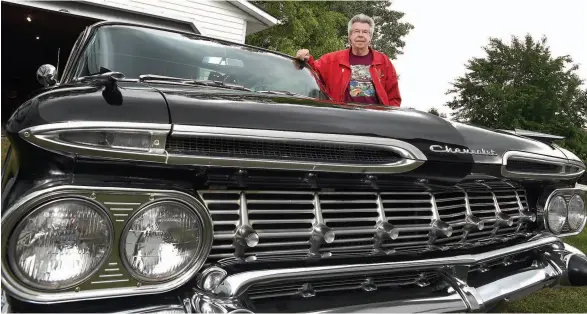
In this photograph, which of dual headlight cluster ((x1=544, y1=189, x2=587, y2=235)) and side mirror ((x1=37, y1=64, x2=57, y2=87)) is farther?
side mirror ((x1=37, y1=64, x2=57, y2=87))

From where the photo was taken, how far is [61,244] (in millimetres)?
1370

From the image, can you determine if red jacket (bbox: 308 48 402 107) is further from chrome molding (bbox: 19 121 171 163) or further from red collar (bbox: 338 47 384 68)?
chrome molding (bbox: 19 121 171 163)

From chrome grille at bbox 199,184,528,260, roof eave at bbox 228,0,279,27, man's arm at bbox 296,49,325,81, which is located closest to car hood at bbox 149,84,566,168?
chrome grille at bbox 199,184,528,260

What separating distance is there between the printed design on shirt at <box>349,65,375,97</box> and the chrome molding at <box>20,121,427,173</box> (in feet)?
7.38

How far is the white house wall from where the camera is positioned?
10.4m

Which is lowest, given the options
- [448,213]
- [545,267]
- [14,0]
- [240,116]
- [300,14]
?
[545,267]

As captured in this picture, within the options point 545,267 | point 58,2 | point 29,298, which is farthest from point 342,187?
point 58,2

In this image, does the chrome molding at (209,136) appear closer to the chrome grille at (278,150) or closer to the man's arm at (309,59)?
the chrome grille at (278,150)

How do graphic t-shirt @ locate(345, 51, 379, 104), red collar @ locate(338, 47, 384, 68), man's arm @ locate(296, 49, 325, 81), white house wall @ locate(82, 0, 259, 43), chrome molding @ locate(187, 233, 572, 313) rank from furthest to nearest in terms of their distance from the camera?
white house wall @ locate(82, 0, 259, 43)
red collar @ locate(338, 47, 384, 68)
graphic t-shirt @ locate(345, 51, 379, 104)
man's arm @ locate(296, 49, 325, 81)
chrome molding @ locate(187, 233, 572, 313)

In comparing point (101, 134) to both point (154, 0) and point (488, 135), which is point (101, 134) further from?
point (154, 0)

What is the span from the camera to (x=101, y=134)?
4.58ft

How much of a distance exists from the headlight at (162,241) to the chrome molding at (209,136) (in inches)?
6.5

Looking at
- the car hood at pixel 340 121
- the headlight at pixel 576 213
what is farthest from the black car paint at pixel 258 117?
the headlight at pixel 576 213

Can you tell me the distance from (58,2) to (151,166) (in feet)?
31.9
